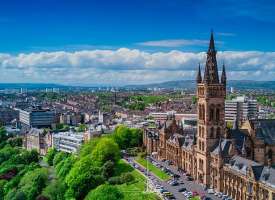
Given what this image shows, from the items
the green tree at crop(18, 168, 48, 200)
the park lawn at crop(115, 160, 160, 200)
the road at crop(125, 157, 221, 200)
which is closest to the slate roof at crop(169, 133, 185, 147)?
the road at crop(125, 157, 221, 200)

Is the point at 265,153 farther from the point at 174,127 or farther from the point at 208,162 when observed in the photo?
the point at 174,127

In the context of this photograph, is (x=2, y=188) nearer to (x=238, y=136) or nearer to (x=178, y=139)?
(x=178, y=139)

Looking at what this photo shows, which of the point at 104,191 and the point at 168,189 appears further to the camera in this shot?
the point at 168,189

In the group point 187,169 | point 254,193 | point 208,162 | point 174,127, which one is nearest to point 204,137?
point 208,162

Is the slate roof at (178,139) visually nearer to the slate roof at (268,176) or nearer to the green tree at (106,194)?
the green tree at (106,194)

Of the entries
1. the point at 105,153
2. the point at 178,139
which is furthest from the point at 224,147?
the point at 105,153
